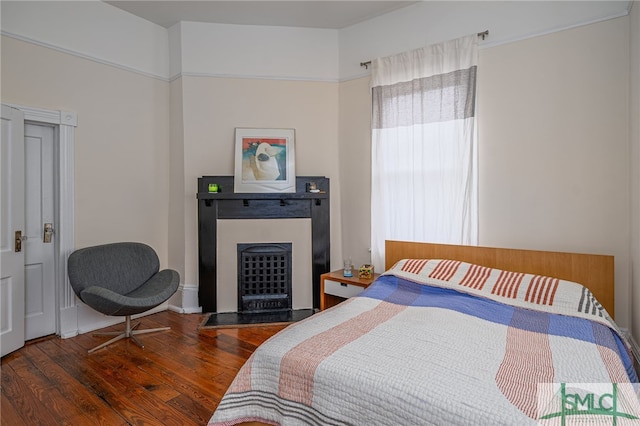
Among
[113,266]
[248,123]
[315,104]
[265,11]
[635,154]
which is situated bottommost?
[113,266]

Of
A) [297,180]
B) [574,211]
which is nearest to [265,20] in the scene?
[297,180]

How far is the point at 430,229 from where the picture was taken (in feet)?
10.6

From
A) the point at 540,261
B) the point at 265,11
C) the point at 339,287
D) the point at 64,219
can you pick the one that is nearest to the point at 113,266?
the point at 64,219

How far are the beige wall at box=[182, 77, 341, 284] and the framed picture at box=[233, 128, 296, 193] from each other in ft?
0.38

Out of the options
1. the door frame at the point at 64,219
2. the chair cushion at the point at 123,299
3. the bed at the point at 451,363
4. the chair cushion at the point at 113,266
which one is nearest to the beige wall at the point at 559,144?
the bed at the point at 451,363

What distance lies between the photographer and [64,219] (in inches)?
Result: 125

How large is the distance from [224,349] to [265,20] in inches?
127

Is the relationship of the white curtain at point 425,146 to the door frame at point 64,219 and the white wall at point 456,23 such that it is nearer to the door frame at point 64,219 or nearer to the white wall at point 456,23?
the white wall at point 456,23

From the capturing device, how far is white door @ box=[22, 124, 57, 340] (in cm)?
304

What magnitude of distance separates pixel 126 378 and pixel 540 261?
3085 mm

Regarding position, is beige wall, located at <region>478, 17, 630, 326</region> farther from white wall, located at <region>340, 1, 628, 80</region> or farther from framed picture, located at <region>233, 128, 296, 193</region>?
framed picture, located at <region>233, 128, 296, 193</region>

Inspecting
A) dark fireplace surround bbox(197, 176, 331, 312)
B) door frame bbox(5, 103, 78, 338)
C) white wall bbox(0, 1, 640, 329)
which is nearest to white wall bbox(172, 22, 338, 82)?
white wall bbox(0, 1, 640, 329)

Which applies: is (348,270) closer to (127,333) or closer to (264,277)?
(264,277)

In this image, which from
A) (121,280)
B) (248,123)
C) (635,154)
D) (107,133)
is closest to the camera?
(635,154)
